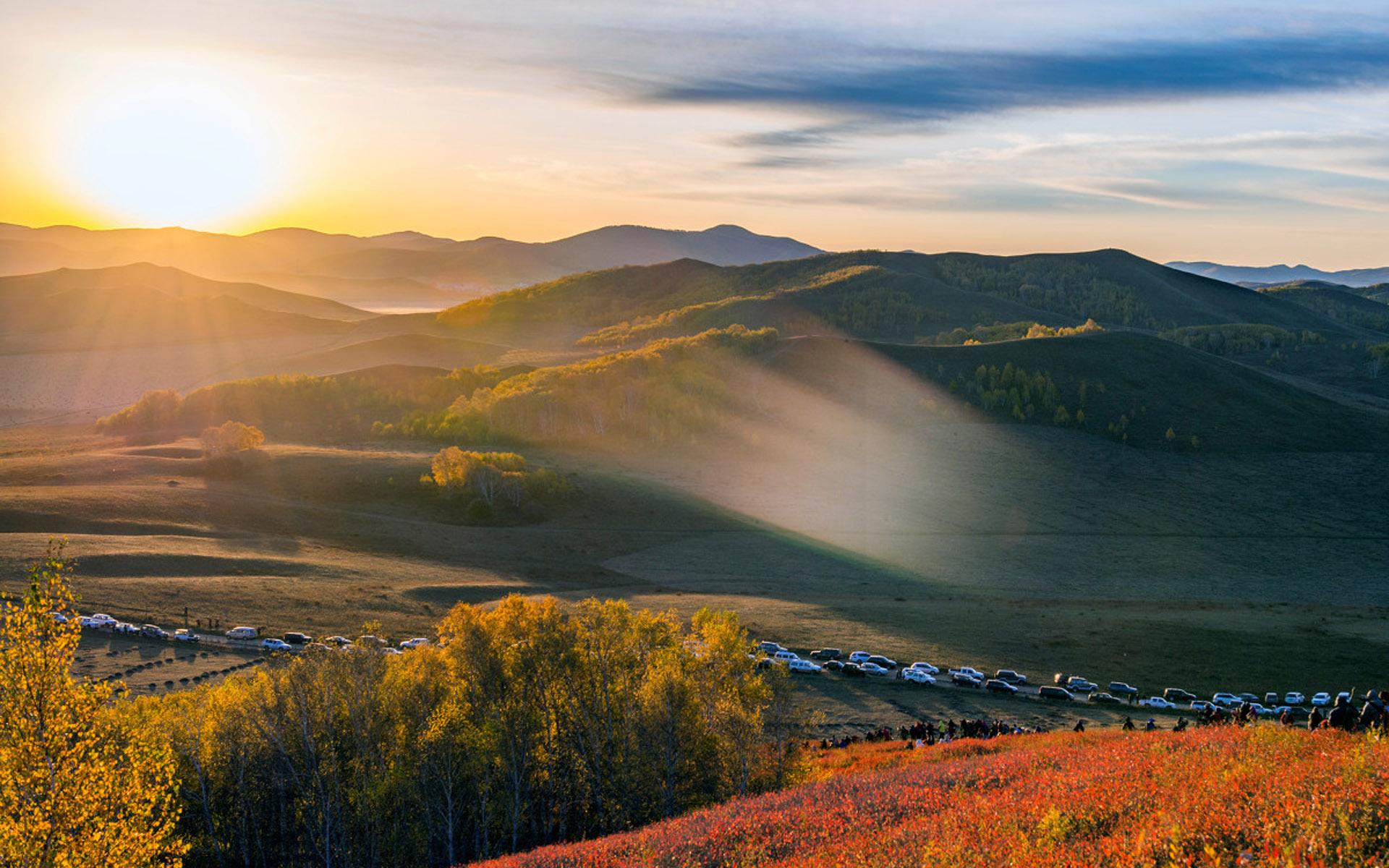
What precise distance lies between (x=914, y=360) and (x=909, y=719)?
117m

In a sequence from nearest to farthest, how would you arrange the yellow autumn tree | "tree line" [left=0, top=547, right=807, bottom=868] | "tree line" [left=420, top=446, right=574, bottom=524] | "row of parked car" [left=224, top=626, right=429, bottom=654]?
the yellow autumn tree
"tree line" [left=0, top=547, right=807, bottom=868]
"row of parked car" [left=224, top=626, right=429, bottom=654]
"tree line" [left=420, top=446, right=574, bottom=524]

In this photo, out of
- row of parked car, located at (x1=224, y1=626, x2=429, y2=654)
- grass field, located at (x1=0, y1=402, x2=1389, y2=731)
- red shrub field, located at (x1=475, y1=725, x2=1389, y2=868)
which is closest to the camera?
red shrub field, located at (x1=475, y1=725, x2=1389, y2=868)

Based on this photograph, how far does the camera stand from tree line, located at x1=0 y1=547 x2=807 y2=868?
1363 inches

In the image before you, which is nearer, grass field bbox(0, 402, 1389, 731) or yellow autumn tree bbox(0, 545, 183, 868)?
yellow autumn tree bbox(0, 545, 183, 868)

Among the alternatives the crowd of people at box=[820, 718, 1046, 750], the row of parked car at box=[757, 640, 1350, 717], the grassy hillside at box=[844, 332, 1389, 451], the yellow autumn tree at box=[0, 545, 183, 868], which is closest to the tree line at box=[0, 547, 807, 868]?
the crowd of people at box=[820, 718, 1046, 750]

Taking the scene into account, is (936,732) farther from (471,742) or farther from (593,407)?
(593,407)

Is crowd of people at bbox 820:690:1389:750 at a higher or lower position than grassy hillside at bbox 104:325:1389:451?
lower

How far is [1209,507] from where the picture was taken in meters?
109

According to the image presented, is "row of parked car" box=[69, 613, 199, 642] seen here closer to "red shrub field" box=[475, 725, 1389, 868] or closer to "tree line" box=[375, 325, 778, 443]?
"red shrub field" box=[475, 725, 1389, 868]

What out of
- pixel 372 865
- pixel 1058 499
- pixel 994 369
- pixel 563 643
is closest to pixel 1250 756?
pixel 563 643

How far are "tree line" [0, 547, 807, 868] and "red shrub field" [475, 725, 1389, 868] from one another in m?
11.5

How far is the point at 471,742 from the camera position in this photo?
3544cm

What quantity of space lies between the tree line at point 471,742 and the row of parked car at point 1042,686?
14.0 metres

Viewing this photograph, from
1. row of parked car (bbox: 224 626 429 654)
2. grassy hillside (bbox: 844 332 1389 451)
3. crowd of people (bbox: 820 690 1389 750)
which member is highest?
grassy hillside (bbox: 844 332 1389 451)
